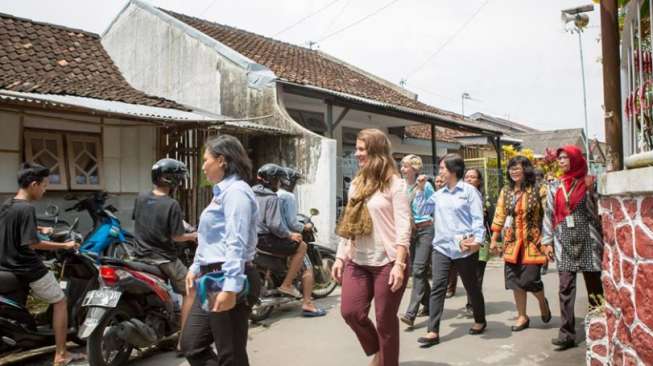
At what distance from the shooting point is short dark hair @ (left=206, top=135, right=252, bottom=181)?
10.4 feet

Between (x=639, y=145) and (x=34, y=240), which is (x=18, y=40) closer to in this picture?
(x=34, y=240)

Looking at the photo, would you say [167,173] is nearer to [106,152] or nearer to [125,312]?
[125,312]

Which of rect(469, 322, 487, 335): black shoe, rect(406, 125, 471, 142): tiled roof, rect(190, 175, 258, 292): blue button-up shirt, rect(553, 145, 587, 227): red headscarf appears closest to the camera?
rect(190, 175, 258, 292): blue button-up shirt

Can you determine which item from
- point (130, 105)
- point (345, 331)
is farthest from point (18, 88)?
point (345, 331)

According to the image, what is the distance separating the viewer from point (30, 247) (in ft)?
14.1

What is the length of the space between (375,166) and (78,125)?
6.96 meters

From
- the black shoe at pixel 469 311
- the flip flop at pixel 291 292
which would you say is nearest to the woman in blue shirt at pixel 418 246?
the black shoe at pixel 469 311

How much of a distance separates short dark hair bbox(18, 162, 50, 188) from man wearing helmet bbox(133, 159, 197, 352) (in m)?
A: 0.79

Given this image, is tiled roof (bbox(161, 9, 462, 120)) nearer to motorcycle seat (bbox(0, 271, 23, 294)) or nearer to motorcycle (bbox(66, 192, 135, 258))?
motorcycle (bbox(66, 192, 135, 258))

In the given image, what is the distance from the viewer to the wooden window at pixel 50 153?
8438mm

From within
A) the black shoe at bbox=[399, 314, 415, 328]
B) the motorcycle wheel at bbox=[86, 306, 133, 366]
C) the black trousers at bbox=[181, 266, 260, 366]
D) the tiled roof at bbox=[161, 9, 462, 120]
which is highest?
the tiled roof at bbox=[161, 9, 462, 120]

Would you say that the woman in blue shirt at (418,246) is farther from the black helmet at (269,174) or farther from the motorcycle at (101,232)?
the motorcycle at (101,232)

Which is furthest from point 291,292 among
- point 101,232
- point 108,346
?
point 108,346

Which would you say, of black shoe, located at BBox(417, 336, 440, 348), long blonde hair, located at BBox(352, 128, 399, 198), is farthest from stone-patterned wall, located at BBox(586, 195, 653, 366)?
black shoe, located at BBox(417, 336, 440, 348)
